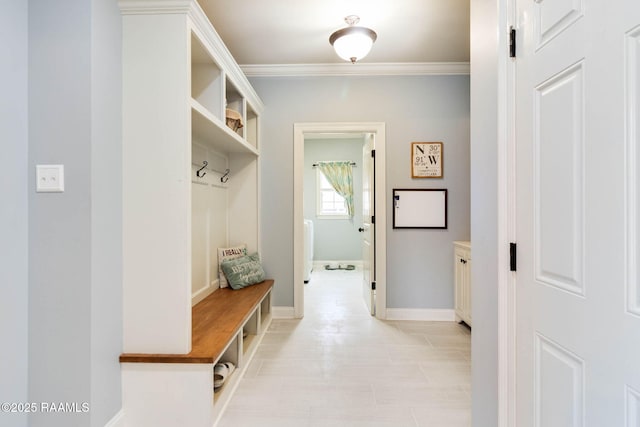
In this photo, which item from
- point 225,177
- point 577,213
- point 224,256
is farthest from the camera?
point 225,177

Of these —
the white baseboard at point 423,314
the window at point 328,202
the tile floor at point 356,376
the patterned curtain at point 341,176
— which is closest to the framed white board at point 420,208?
the white baseboard at point 423,314

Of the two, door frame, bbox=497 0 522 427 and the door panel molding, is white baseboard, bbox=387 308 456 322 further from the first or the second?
the door panel molding

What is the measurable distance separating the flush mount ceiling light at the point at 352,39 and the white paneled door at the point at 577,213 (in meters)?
1.52

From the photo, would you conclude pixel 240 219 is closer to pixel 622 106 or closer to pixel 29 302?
pixel 29 302

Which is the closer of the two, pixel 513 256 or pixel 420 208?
pixel 513 256

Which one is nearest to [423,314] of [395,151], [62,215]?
[395,151]

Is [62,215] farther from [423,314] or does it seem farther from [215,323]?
[423,314]

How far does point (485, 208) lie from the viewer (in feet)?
4.07

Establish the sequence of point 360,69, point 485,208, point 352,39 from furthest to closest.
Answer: point 360,69, point 352,39, point 485,208

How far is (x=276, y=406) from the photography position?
181cm

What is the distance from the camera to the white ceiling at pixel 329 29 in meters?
2.29

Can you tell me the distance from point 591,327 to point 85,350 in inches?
72.3

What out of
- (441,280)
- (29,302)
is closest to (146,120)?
(29,302)

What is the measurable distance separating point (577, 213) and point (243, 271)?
2512 mm
